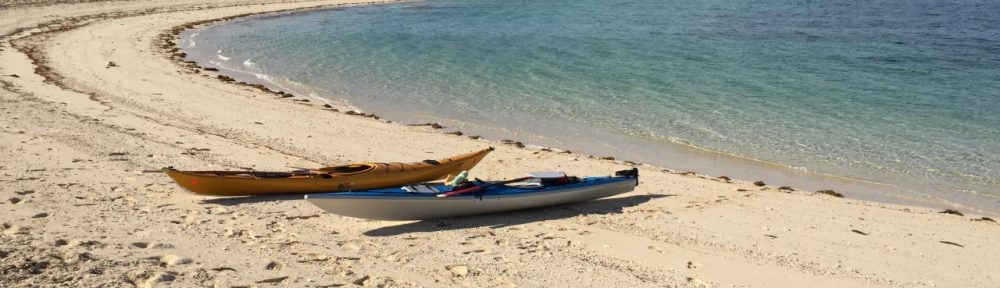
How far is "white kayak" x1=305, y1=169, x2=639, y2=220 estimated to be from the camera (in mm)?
9625

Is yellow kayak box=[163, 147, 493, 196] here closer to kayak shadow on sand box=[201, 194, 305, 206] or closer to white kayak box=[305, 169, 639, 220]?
→ kayak shadow on sand box=[201, 194, 305, 206]

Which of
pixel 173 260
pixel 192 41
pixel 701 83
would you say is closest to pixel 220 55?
pixel 192 41

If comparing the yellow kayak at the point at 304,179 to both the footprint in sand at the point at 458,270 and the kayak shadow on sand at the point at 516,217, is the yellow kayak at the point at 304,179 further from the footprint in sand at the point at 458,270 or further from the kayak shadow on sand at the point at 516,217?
the footprint in sand at the point at 458,270

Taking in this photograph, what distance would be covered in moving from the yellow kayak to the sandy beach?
0.22 metres

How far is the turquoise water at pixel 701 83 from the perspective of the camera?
15.1 meters

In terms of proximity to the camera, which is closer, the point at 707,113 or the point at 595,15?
the point at 707,113

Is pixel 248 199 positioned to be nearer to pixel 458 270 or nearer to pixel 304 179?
pixel 304 179

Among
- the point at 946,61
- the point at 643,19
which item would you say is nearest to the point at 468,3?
the point at 643,19

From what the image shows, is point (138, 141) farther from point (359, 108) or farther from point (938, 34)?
point (938, 34)

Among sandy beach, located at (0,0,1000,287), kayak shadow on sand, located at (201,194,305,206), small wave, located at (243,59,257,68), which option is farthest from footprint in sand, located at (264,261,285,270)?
small wave, located at (243,59,257,68)

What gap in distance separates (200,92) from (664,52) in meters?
17.0

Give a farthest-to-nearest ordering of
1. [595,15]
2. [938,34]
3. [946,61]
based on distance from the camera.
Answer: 1. [595,15]
2. [938,34]
3. [946,61]

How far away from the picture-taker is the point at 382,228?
9.98 metres

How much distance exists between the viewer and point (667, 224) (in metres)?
Answer: 10.4
